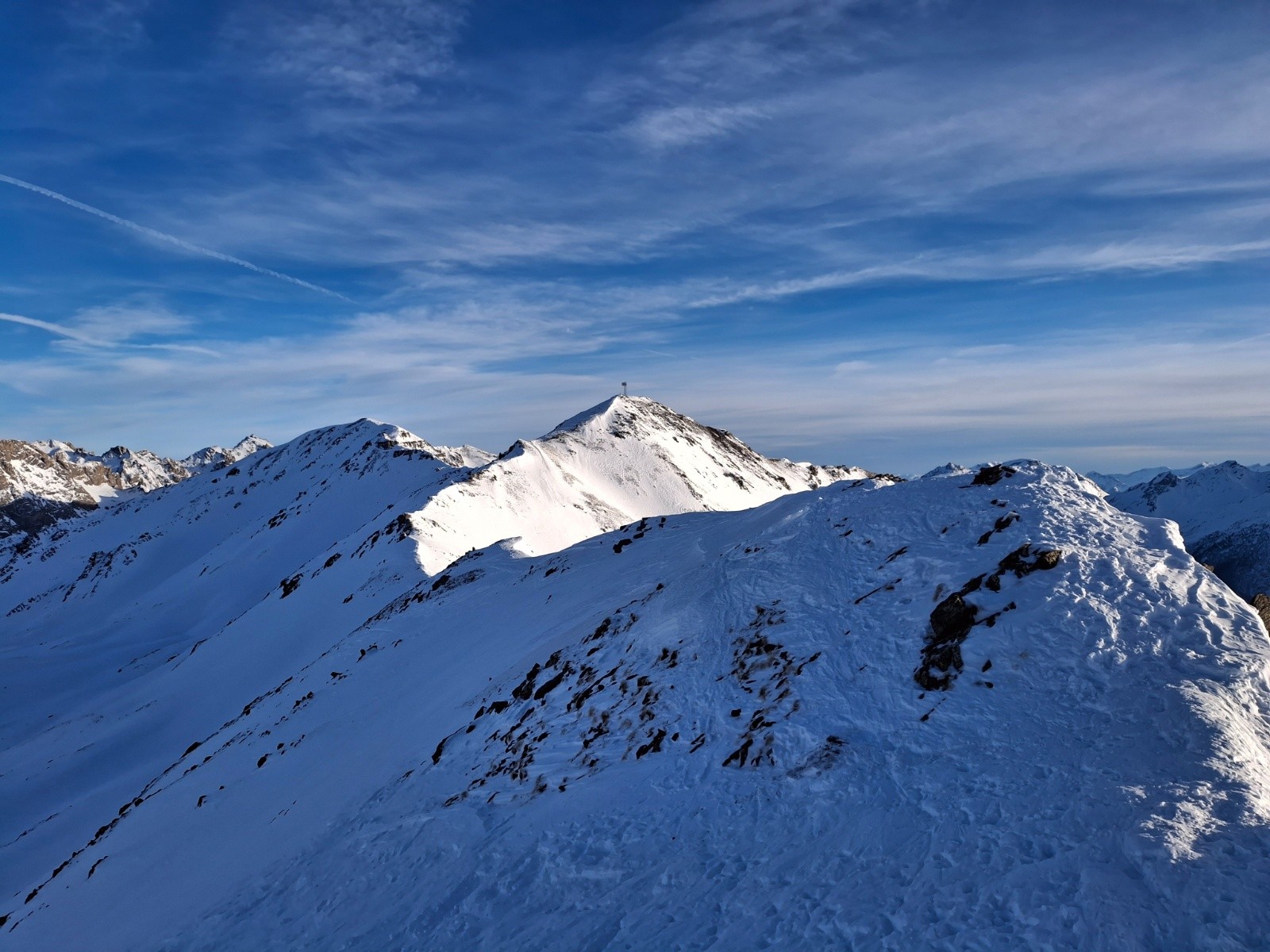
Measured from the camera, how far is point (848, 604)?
16172 mm

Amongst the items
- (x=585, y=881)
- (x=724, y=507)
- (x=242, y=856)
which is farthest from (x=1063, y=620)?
(x=724, y=507)

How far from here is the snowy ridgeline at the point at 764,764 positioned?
30.3 ft

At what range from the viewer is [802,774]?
470 inches

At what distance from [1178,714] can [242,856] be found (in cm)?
2123

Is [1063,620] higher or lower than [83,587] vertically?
higher

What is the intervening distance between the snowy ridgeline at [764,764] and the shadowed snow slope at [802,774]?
0.19 feet

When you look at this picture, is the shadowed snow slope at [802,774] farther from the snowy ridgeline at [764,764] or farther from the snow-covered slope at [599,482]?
the snow-covered slope at [599,482]

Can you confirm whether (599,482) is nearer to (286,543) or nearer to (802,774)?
(286,543)

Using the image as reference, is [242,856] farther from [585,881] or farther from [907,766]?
[907,766]

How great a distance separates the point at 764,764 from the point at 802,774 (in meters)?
0.77

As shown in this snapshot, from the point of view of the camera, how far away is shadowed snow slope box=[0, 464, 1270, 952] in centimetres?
913

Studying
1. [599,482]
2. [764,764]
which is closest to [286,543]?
[599,482]

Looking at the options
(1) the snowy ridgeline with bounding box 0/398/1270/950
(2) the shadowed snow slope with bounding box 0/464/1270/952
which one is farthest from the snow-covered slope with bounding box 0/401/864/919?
(2) the shadowed snow slope with bounding box 0/464/1270/952

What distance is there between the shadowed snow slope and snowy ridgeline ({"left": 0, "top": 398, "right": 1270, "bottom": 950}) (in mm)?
59
